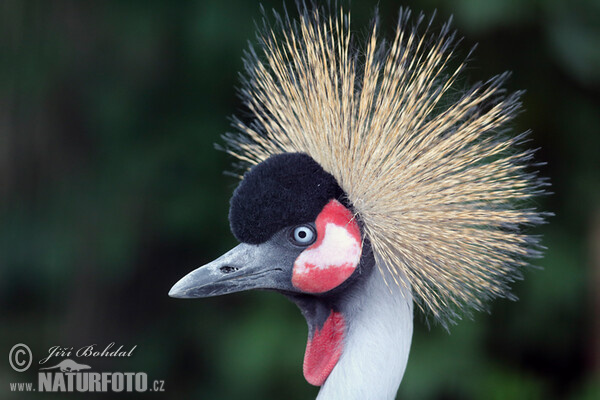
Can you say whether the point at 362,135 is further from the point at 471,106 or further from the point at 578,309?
the point at 578,309

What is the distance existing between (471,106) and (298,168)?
336mm

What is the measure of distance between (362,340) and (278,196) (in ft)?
0.99

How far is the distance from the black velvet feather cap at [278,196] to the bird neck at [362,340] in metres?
0.18

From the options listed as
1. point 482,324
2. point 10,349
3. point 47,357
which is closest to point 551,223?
point 482,324

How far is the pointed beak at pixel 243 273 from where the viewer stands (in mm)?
1247

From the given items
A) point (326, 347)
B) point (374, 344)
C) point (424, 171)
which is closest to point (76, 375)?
point (326, 347)

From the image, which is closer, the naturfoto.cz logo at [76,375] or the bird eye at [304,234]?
the bird eye at [304,234]

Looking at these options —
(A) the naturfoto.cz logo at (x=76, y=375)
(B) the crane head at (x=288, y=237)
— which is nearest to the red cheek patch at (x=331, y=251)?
(B) the crane head at (x=288, y=237)

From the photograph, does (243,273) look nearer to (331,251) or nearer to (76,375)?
(331,251)

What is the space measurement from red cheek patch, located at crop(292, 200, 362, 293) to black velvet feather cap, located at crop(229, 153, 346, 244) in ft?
0.08

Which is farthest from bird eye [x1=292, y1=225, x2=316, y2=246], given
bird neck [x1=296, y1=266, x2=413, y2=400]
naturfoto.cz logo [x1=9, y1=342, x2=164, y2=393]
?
naturfoto.cz logo [x1=9, y1=342, x2=164, y2=393]

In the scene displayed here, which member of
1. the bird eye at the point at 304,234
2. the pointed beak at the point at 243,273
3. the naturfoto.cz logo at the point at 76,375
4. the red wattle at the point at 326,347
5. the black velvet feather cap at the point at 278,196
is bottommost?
the naturfoto.cz logo at the point at 76,375

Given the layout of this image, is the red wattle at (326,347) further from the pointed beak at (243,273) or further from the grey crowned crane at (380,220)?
the pointed beak at (243,273)

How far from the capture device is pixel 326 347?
133 cm
